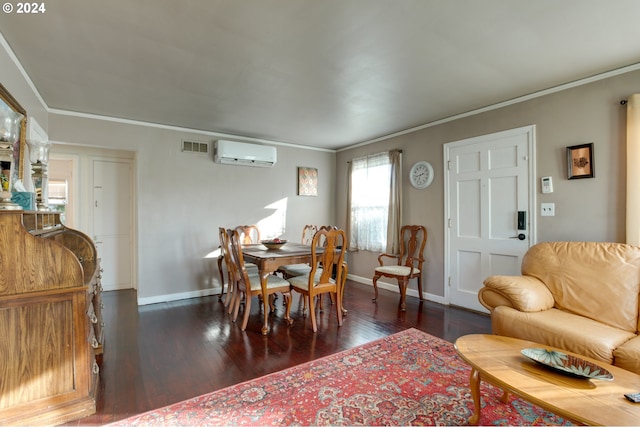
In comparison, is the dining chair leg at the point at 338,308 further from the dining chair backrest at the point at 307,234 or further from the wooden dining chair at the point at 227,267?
the dining chair backrest at the point at 307,234

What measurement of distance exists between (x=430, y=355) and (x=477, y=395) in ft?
2.78

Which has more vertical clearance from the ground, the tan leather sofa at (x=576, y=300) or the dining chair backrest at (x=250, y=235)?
the dining chair backrest at (x=250, y=235)

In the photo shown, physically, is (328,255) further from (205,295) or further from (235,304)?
(205,295)

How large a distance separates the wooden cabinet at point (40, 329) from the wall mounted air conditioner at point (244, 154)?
283cm

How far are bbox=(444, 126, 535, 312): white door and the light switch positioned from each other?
89mm

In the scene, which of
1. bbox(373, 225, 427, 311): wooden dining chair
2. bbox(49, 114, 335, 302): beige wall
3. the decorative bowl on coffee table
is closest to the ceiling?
bbox(49, 114, 335, 302): beige wall

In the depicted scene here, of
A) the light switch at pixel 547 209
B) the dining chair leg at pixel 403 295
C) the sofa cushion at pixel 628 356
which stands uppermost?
the light switch at pixel 547 209

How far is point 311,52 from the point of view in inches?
93.1

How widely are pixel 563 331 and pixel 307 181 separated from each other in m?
4.23

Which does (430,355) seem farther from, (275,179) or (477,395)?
(275,179)

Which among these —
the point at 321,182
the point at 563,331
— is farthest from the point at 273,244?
the point at 563,331

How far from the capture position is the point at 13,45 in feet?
7.26

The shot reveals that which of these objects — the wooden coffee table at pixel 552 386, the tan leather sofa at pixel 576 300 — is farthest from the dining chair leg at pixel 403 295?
the wooden coffee table at pixel 552 386

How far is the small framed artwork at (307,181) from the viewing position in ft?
18.0
